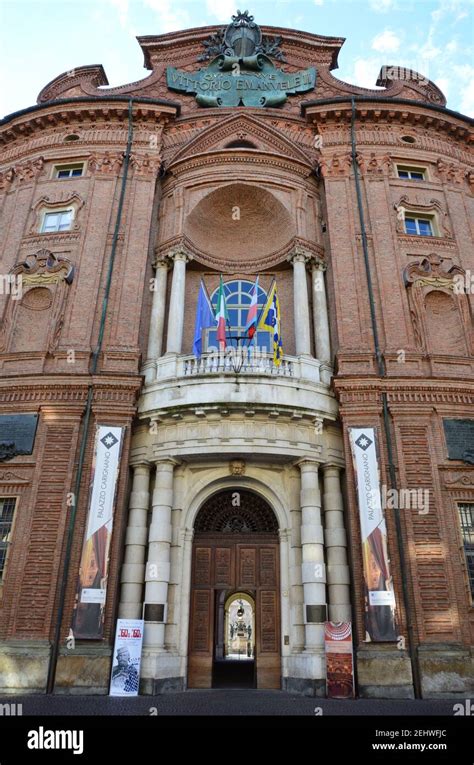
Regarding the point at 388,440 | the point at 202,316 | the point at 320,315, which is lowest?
the point at 388,440

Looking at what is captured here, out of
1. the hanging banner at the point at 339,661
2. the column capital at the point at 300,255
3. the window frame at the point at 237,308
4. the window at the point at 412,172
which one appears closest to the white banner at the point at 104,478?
the window frame at the point at 237,308

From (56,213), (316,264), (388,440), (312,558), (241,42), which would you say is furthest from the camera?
(241,42)

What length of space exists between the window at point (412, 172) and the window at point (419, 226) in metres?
2.22

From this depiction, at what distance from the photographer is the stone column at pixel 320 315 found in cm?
1938

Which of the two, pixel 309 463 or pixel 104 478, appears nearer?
pixel 104 478

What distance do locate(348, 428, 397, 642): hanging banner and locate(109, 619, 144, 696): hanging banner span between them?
20.1ft

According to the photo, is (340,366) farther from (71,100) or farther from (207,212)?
(71,100)

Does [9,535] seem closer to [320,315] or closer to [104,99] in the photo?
[320,315]

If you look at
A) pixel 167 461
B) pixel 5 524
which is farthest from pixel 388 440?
pixel 5 524

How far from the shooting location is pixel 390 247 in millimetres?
20203

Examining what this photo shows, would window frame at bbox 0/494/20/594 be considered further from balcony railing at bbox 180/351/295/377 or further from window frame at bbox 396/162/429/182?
window frame at bbox 396/162/429/182

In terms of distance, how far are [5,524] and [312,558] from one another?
9.20 metres

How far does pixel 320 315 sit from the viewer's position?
20031mm

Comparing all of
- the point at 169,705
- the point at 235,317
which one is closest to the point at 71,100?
the point at 235,317
